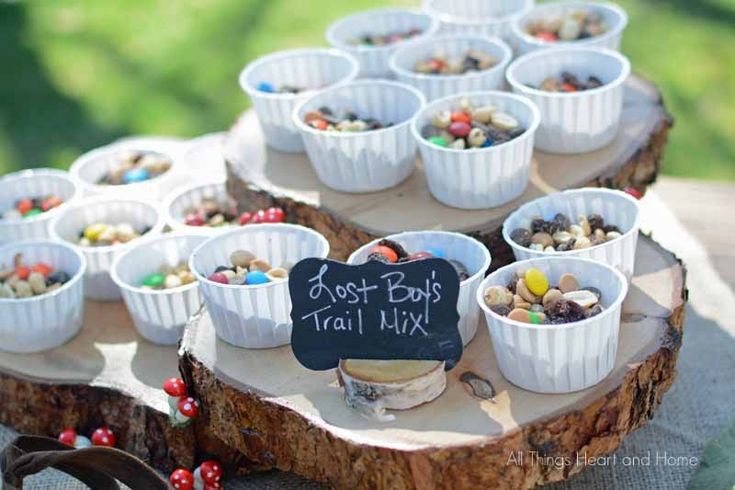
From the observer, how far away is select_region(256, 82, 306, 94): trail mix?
10.5 ft

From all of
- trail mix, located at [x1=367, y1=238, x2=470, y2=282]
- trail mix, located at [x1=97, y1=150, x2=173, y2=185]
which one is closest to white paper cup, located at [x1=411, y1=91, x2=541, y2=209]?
trail mix, located at [x1=367, y1=238, x2=470, y2=282]

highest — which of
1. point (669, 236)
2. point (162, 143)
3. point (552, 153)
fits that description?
point (552, 153)

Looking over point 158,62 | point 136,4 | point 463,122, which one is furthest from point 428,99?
point 136,4

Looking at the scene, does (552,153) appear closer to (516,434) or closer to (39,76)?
(516,434)

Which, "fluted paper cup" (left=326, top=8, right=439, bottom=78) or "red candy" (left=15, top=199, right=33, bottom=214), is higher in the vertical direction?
"fluted paper cup" (left=326, top=8, right=439, bottom=78)

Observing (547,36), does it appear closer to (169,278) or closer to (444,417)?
(169,278)

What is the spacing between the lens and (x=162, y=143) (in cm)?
378

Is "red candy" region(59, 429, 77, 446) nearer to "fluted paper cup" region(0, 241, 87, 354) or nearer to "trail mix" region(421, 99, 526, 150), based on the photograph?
"fluted paper cup" region(0, 241, 87, 354)

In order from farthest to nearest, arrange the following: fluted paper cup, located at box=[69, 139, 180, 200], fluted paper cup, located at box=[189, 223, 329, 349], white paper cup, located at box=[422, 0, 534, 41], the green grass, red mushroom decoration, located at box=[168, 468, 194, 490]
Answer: the green grass, white paper cup, located at box=[422, 0, 534, 41], fluted paper cup, located at box=[69, 139, 180, 200], red mushroom decoration, located at box=[168, 468, 194, 490], fluted paper cup, located at box=[189, 223, 329, 349]

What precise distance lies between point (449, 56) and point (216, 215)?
2.63ft

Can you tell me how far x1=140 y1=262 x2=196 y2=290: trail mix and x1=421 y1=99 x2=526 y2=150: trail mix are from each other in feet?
2.19

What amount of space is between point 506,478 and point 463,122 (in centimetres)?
95

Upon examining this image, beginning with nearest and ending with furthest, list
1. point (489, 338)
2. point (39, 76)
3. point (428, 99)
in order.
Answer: point (489, 338)
point (428, 99)
point (39, 76)

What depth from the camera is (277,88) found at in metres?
3.28
